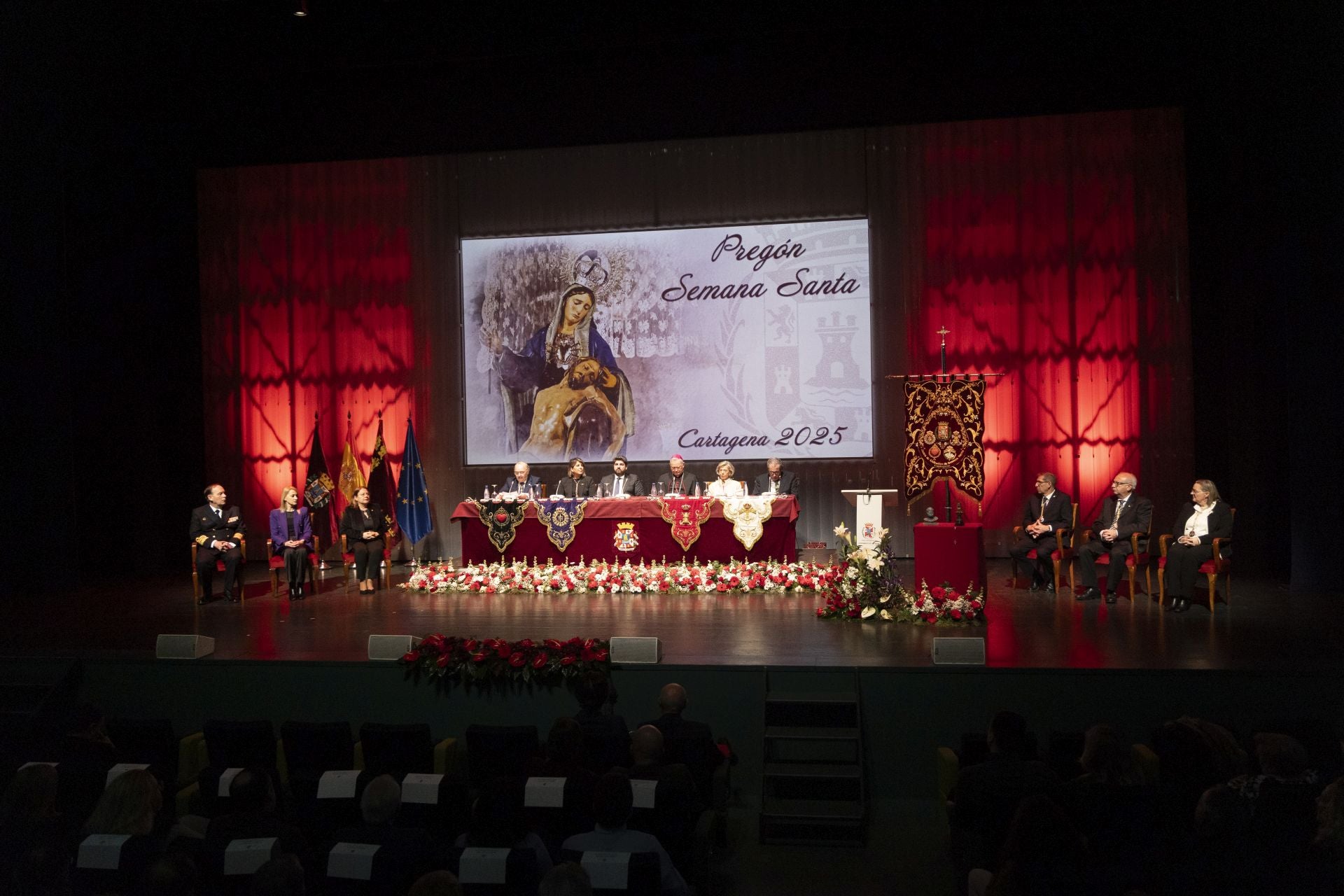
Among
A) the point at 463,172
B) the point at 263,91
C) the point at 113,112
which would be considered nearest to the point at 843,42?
the point at 463,172

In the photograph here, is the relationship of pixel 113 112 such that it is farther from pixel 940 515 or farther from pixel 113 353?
pixel 940 515

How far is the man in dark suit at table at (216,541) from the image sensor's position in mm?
8781

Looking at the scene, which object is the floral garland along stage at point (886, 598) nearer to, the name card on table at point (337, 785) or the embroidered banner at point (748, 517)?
the embroidered banner at point (748, 517)

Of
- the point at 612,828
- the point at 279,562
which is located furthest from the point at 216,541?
the point at 612,828

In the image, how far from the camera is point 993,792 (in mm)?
3506

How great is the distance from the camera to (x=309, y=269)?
11703 millimetres

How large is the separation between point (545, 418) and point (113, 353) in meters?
4.39

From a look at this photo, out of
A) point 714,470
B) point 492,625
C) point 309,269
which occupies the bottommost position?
point 492,625

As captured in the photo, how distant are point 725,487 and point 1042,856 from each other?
6865mm

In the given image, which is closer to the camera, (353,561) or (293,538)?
(293,538)

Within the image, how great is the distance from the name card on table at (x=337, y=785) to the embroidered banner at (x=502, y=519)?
18.7ft

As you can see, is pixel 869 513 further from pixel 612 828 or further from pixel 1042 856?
pixel 1042 856

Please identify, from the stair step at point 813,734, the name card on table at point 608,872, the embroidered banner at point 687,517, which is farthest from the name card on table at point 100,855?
the embroidered banner at point 687,517

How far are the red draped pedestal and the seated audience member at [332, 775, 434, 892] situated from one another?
4929mm
